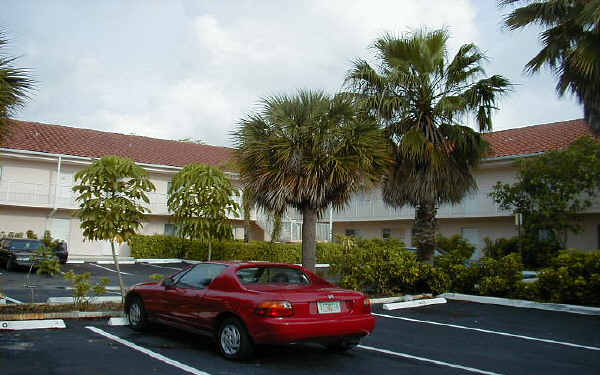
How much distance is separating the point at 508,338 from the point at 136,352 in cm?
585

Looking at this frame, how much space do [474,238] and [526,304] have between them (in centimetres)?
1622

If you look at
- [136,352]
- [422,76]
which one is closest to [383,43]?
[422,76]

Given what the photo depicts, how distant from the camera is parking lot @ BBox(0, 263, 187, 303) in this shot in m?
13.3

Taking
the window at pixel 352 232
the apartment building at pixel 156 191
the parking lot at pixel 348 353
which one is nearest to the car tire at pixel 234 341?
the parking lot at pixel 348 353

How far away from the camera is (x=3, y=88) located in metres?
8.76

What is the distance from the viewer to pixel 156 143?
34.3 meters

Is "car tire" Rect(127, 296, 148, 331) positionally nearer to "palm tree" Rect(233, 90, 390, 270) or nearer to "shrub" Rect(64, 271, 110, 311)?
"shrub" Rect(64, 271, 110, 311)

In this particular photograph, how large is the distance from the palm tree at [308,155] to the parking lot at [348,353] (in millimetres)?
3920

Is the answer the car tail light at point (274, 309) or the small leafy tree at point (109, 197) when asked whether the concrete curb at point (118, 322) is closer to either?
the small leafy tree at point (109, 197)

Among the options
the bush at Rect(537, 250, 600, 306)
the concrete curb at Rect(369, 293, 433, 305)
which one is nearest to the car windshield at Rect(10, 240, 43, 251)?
the concrete curb at Rect(369, 293, 433, 305)

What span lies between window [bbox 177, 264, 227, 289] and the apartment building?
15521mm

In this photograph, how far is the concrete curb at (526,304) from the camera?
11.1m

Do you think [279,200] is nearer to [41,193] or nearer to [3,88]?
[3,88]

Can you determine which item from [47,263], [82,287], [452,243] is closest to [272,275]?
[82,287]
